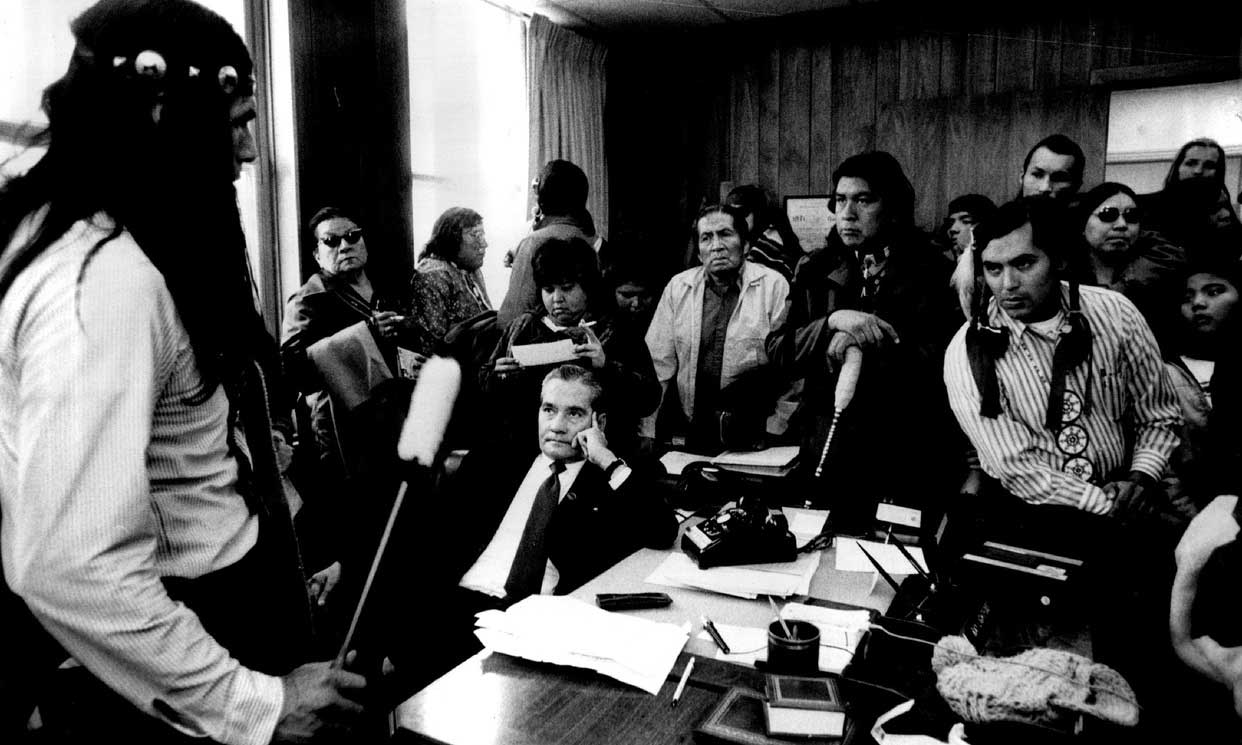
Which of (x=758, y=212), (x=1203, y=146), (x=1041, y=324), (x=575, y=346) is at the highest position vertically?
(x=1203, y=146)

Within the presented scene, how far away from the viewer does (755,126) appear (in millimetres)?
5652

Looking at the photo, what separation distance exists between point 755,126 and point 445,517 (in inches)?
164

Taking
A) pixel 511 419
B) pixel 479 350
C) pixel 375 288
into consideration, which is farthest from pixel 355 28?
pixel 511 419

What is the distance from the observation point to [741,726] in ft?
3.75

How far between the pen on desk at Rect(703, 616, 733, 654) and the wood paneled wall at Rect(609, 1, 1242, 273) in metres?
2.64

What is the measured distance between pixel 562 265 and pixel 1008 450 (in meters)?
1.53

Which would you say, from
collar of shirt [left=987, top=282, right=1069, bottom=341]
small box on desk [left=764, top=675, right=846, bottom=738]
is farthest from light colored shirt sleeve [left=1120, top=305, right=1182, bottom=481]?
small box on desk [left=764, top=675, right=846, bottom=738]

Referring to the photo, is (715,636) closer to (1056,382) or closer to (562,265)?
(1056,382)

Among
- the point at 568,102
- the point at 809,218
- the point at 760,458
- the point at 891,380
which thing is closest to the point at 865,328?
the point at 891,380

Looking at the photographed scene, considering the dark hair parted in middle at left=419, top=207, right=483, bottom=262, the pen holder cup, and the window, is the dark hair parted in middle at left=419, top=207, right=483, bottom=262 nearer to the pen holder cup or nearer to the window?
the window

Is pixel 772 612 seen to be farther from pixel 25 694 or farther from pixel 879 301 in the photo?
pixel 879 301

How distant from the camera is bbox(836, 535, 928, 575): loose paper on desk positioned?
178cm

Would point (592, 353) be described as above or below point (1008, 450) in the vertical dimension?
above

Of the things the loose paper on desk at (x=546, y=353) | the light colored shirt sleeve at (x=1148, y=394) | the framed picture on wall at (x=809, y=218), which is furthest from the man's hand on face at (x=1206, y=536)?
the framed picture on wall at (x=809, y=218)
